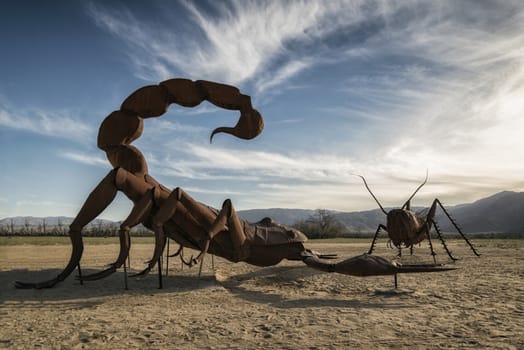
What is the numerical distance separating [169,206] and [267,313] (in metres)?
2.49

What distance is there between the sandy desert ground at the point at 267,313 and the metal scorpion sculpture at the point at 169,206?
0.59 metres

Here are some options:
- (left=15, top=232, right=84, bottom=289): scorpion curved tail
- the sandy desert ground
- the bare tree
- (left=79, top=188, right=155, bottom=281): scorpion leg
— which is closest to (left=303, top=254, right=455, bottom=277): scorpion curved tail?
the sandy desert ground

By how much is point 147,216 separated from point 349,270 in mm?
3692

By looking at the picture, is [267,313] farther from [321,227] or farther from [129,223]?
[321,227]

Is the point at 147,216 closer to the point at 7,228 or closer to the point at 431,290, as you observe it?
the point at 431,290

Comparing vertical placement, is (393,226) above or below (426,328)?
above

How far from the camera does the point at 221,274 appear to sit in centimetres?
947

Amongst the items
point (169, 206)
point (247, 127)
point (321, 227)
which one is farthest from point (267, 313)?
point (321, 227)

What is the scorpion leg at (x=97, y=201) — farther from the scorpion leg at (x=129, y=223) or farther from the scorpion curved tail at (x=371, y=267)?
the scorpion curved tail at (x=371, y=267)

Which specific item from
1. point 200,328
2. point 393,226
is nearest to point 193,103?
point 200,328

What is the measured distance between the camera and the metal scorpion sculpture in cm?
649

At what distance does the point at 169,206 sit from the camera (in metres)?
6.64

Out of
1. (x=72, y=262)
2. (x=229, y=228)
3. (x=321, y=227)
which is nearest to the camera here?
(x=72, y=262)

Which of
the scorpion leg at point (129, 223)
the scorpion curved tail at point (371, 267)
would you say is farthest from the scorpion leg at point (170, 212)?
the scorpion curved tail at point (371, 267)
